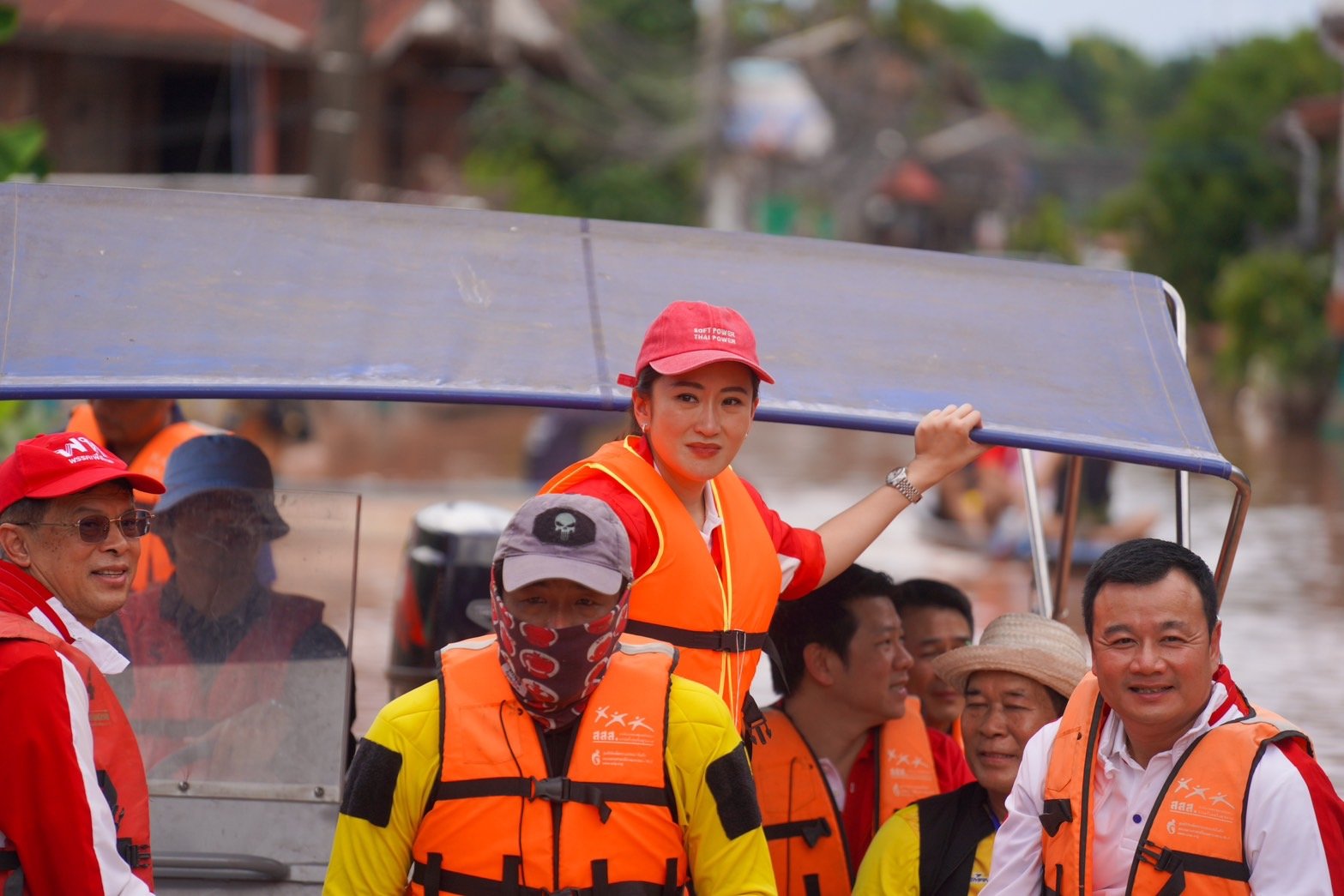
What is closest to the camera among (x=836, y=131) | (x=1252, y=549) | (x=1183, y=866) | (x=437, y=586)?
(x=1183, y=866)

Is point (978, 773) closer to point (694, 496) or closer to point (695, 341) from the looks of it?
point (694, 496)

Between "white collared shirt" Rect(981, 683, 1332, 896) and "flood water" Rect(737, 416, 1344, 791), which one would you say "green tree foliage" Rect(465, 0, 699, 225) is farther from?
"white collared shirt" Rect(981, 683, 1332, 896)

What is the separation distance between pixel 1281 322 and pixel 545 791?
2705 cm

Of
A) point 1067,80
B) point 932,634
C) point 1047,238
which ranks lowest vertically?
point 932,634

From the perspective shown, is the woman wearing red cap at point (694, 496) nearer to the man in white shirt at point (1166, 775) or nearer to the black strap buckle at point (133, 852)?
the man in white shirt at point (1166, 775)

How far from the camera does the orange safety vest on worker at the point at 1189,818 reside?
3064 millimetres

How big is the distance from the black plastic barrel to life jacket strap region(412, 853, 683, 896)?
97.9 inches

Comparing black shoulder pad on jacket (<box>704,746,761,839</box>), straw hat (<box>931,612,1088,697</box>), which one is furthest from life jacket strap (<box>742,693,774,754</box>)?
black shoulder pad on jacket (<box>704,746,761,839</box>)

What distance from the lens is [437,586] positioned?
19.6 feet

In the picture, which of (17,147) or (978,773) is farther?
(17,147)

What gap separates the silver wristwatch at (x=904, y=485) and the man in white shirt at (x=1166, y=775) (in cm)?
81

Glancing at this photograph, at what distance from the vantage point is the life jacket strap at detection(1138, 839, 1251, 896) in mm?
3059

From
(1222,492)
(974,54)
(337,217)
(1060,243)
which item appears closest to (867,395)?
(337,217)

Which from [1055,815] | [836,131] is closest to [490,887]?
[1055,815]
